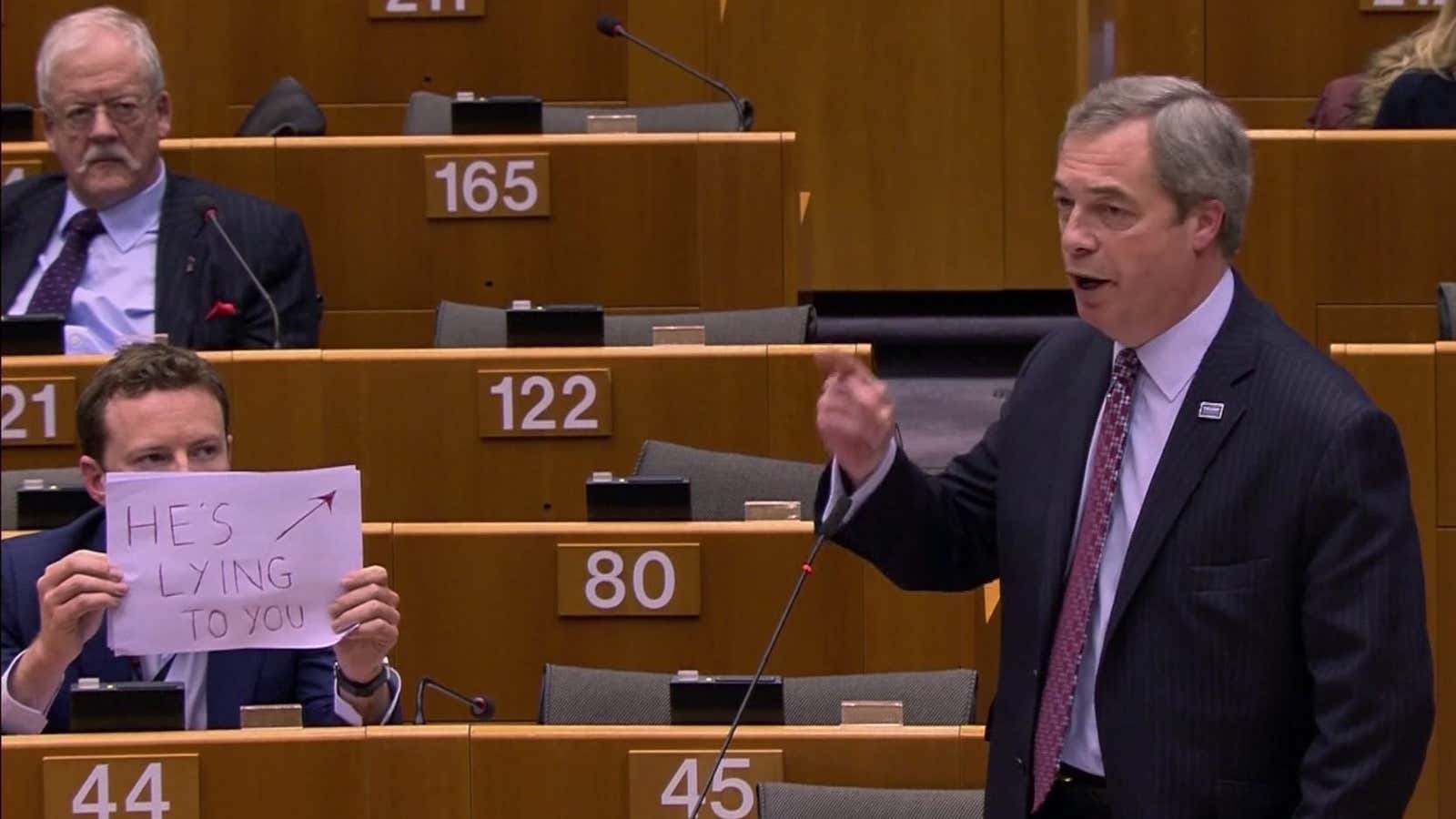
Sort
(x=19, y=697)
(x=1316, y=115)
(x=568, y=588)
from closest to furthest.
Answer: (x=19, y=697)
(x=568, y=588)
(x=1316, y=115)

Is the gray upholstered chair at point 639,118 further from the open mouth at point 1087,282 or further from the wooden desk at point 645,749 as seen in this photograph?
the open mouth at point 1087,282

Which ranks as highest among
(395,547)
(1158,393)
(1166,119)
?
(1166,119)

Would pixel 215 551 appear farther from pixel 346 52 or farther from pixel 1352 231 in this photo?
pixel 346 52

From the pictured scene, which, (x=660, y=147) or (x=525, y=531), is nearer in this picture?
(x=525, y=531)

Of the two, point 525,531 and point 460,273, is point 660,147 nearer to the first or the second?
point 460,273

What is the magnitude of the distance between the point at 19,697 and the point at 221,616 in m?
0.37

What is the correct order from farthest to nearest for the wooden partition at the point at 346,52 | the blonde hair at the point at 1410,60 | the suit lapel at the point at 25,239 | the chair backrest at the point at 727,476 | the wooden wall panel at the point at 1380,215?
the wooden partition at the point at 346,52, the blonde hair at the point at 1410,60, the wooden wall panel at the point at 1380,215, the suit lapel at the point at 25,239, the chair backrest at the point at 727,476

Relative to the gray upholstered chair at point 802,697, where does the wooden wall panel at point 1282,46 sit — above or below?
above

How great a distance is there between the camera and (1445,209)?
4.98m

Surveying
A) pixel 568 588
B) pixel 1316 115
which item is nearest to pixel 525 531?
pixel 568 588

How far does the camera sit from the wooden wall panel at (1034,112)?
6426mm

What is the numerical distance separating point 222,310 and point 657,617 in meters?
1.31

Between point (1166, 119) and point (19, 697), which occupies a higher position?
point (1166, 119)

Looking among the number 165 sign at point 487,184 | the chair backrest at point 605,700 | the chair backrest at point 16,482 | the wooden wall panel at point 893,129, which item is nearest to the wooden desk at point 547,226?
the number 165 sign at point 487,184
